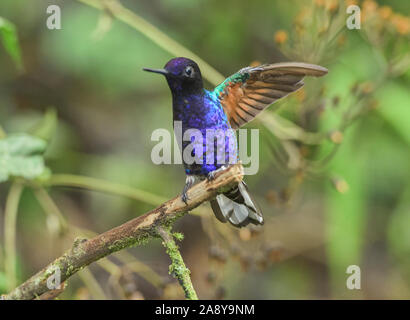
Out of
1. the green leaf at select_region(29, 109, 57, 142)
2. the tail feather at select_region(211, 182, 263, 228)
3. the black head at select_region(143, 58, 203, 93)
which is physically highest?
the green leaf at select_region(29, 109, 57, 142)

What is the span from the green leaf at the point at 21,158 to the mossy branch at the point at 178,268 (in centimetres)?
110

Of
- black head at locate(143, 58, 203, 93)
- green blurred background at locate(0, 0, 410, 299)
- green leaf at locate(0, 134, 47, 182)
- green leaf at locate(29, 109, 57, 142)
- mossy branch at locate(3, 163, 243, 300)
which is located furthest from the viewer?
green blurred background at locate(0, 0, 410, 299)

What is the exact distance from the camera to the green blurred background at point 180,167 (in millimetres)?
4328

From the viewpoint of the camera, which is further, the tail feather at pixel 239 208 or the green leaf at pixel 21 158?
the green leaf at pixel 21 158

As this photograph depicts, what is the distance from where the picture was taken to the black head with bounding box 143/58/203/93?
7.93ft

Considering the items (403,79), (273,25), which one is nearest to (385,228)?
(403,79)

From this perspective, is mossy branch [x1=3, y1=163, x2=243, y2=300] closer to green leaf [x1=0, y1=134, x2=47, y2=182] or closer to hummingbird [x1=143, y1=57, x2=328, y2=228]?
hummingbird [x1=143, y1=57, x2=328, y2=228]

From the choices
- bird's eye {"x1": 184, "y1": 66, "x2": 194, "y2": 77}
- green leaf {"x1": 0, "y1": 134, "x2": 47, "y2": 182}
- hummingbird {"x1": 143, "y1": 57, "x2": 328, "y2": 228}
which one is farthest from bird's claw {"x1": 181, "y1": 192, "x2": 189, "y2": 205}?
green leaf {"x1": 0, "y1": 134, "x2": 47, "y2": 182}

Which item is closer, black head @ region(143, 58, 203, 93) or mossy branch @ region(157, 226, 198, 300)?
mossy branch @ region(157, 226, 198, 300)

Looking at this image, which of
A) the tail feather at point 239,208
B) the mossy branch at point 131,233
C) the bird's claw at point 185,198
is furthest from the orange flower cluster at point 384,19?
the bird's claw at point 185,198

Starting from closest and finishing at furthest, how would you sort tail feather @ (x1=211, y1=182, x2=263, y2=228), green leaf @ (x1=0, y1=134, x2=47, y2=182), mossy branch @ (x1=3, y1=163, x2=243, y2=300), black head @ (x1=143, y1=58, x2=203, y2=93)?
mossy branch @ (x1=3, y1=163, x2=243, y2=300), black head @ (x1=143, y1=58, x2=203, y2=93), tail feather @ (x1=211, y1=182, x2=263, y2=228), green leaf @ (x1=0, y1=134, x2=47, y2=182)

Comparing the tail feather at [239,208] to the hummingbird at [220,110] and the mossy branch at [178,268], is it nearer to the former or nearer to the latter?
the hummingbird at [220,110]

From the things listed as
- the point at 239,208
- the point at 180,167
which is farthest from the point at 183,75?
the point at 180,167

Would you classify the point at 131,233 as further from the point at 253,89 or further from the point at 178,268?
the point at 253,89
